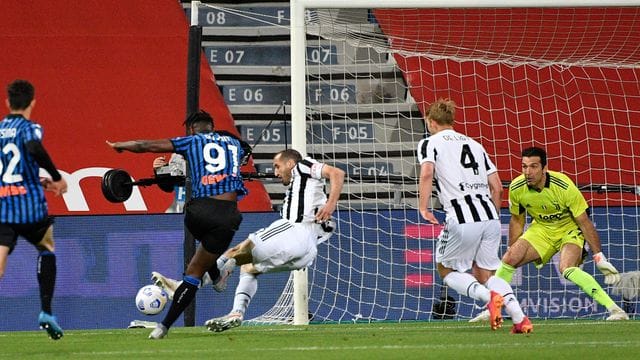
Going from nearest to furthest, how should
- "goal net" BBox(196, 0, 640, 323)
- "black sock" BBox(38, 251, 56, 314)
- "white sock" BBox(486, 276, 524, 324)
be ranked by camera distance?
"black sock" BBox(38, 251, 56, 314), "white sock" BBox(486, 276, 524, 324), "goal net" BBox(196, 0, 640, 323)

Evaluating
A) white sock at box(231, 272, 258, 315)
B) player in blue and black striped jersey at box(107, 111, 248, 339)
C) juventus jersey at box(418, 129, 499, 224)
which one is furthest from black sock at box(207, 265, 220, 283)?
juventus jersey at box(418, 129, 499, 224)

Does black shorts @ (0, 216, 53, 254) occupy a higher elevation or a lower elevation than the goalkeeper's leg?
higher

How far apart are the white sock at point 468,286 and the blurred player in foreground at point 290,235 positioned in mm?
1227

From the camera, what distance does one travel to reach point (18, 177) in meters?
9.42

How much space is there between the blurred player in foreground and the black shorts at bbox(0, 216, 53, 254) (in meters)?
1.82

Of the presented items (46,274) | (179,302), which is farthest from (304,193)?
(46,274)

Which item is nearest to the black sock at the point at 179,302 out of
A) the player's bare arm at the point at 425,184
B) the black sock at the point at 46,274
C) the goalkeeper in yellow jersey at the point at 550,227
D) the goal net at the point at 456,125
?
the black sock at the point at 46,274

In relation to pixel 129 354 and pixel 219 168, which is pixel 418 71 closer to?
pixel 219 168

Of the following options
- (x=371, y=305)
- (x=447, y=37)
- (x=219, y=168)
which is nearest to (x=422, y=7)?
(x=447, y=37)

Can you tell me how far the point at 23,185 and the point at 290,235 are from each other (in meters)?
2.53

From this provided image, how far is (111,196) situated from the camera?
12555mm

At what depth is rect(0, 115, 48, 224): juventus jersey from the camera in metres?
9.27

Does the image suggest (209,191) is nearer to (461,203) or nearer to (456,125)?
(461,203)

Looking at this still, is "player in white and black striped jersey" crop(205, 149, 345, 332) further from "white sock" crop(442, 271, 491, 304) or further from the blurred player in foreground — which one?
"white sock" crop(442, 271, 491, 304)
